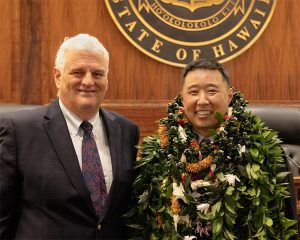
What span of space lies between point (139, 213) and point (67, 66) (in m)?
0.68

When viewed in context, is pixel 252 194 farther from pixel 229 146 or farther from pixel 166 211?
pixel 166 211

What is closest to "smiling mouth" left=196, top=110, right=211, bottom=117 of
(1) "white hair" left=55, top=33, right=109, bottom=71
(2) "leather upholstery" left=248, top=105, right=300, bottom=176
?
(1) "white hair" left=55, top=33, right=109, bottom=71

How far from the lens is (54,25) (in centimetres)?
418

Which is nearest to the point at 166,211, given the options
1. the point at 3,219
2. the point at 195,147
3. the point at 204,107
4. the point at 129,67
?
the point at 195,147

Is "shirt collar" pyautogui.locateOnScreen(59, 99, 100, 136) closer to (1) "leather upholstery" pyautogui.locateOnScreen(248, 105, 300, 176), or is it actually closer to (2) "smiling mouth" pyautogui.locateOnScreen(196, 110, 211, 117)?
(2) "smiling mouth" pyautogui.locateOnScreen(196, 110, 211, 117)

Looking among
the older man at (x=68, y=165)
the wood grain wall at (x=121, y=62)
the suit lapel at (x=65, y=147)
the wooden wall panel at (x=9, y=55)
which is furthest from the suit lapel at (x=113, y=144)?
the wooden wall panel at (x=9, y=55)

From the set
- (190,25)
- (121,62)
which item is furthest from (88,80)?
(190,25)

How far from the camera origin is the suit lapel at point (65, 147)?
6.16ft

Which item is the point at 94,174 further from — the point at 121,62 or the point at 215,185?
the point at 121,62

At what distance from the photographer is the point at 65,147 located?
1.92 m

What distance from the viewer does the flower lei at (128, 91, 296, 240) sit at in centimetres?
206

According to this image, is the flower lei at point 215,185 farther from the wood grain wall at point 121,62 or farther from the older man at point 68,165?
the wood grain wall at point 121,62

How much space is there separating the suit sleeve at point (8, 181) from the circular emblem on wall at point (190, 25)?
8.14ft

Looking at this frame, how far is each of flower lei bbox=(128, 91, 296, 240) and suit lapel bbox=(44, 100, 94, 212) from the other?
1.04 feet
